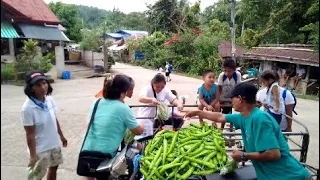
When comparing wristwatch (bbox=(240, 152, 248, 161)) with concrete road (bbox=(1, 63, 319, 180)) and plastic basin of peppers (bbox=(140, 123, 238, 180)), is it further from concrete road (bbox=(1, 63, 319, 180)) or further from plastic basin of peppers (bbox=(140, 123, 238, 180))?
concrete road (bbox=(1, 63, 319, 180))

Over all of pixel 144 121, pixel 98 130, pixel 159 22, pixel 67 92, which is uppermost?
pixel 159 22

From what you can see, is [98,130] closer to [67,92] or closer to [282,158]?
[282,158]

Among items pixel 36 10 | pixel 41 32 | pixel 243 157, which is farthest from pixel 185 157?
pixel 36 10

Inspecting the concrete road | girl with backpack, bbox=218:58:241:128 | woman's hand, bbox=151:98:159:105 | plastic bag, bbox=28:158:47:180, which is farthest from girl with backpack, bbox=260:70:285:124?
plastic bag, bbox=28:158:47:180

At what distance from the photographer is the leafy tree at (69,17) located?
27.7 metres

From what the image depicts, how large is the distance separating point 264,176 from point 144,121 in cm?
244

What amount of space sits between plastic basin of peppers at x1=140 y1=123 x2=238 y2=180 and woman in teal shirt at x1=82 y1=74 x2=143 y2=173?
349 millimetres

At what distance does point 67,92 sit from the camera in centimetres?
1421

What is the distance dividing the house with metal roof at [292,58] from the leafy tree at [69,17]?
52.7 feet

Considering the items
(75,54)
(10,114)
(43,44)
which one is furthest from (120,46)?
(10,114)

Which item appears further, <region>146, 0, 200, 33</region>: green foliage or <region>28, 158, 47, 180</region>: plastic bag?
<region>146, 0, 200, 33</region>: green foliage

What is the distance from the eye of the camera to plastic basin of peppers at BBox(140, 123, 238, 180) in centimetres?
239

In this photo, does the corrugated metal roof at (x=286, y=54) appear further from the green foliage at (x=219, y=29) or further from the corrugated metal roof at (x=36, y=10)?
the corrugated metal roof at (x=36, y=10)

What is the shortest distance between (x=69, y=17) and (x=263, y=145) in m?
28.5
